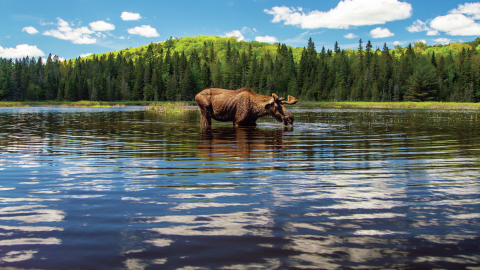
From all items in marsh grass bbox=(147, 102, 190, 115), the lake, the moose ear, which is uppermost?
marsh grass bbox=(147, 102, 190, 115)

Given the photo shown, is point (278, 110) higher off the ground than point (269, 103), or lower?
lower

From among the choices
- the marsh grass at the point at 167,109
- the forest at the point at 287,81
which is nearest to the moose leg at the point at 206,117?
the marsh grass at the point at 167,109

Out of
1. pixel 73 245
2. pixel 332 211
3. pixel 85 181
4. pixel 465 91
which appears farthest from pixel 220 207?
pixel 465 91

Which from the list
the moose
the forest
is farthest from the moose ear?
the forest

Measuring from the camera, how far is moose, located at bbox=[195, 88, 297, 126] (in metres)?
23.0

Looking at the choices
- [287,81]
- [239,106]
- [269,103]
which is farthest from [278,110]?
[287,81]

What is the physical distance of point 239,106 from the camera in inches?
909

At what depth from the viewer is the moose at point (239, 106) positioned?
2298cm

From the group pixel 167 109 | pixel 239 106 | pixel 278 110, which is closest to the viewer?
pixel 239 106

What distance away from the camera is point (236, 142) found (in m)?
14.9

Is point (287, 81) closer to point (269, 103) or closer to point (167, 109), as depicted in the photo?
point (167, 109)

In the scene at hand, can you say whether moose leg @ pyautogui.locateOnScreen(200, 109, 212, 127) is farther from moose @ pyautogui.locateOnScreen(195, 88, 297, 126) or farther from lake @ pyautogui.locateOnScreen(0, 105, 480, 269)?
lake @ pyautogui.locateOnScreen(0, 105, 480, 269)

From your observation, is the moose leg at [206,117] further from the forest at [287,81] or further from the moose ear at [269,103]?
the forest at [287,81]

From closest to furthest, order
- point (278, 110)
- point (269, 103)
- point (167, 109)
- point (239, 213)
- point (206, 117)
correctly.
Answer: point (239, 213)
point (269, 103)
point (278, 110)
point (206, 117)
point (167, 109)
